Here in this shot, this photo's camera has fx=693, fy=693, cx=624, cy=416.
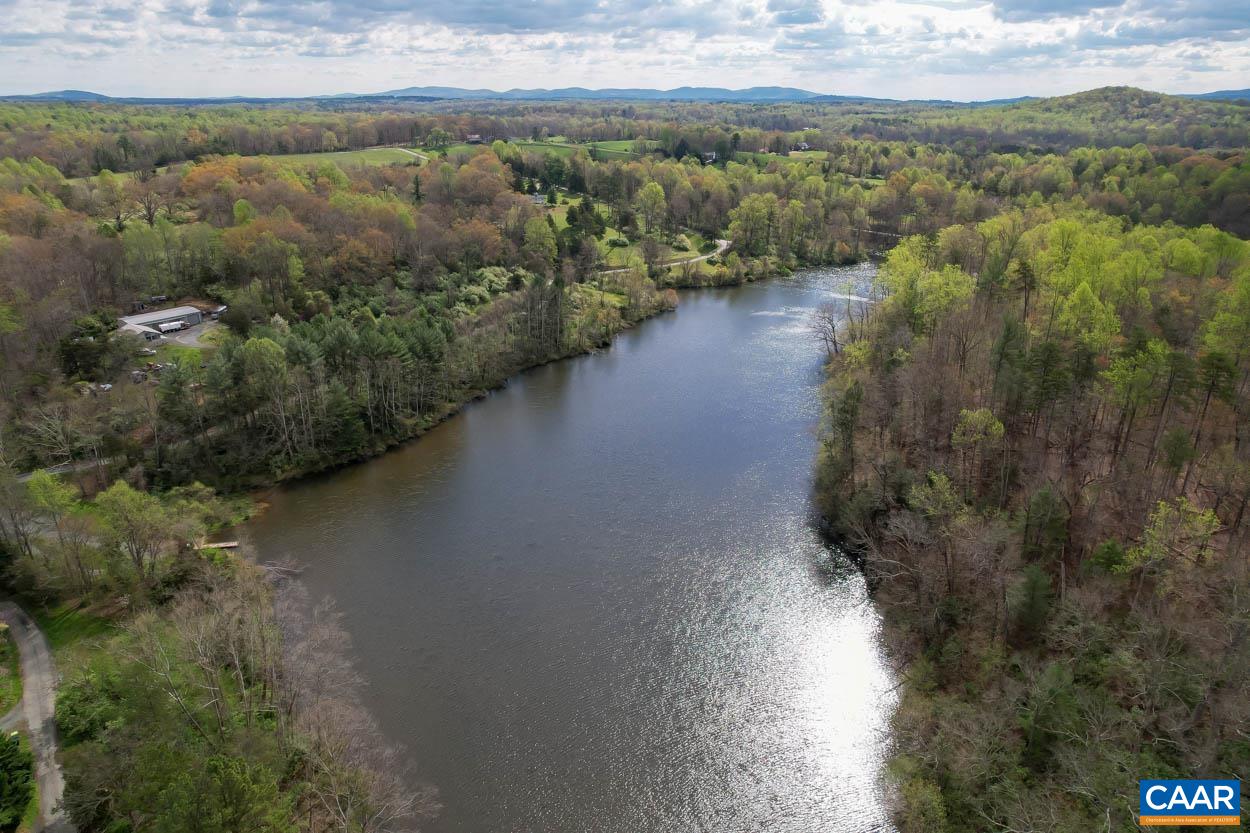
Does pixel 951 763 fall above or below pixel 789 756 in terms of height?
above

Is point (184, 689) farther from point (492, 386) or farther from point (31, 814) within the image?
point (492, 386)

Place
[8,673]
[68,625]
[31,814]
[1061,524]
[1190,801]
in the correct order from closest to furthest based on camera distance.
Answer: [1190,801], [31,814], [8,673], [1061,524], [68,625]

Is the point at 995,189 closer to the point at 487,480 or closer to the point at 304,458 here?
the point at 487,480

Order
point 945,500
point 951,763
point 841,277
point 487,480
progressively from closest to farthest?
point 951,763 < point 945,500 < point 487,480 < point 841,277

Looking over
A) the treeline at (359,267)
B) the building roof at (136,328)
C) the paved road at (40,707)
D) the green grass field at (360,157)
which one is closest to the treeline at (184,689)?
the paved road at (40,707)

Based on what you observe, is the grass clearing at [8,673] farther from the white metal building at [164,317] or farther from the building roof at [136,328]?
the white metal building at [164,317]

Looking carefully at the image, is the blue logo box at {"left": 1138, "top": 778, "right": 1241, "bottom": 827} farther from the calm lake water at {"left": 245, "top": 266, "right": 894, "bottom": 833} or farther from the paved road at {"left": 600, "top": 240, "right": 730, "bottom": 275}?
the paved road at {"left": 600, "top": 240, "right": 730, "bottom": 275}

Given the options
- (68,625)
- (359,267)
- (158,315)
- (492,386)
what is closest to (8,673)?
(68,625)

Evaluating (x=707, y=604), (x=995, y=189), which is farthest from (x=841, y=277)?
(x=707, y=604)
